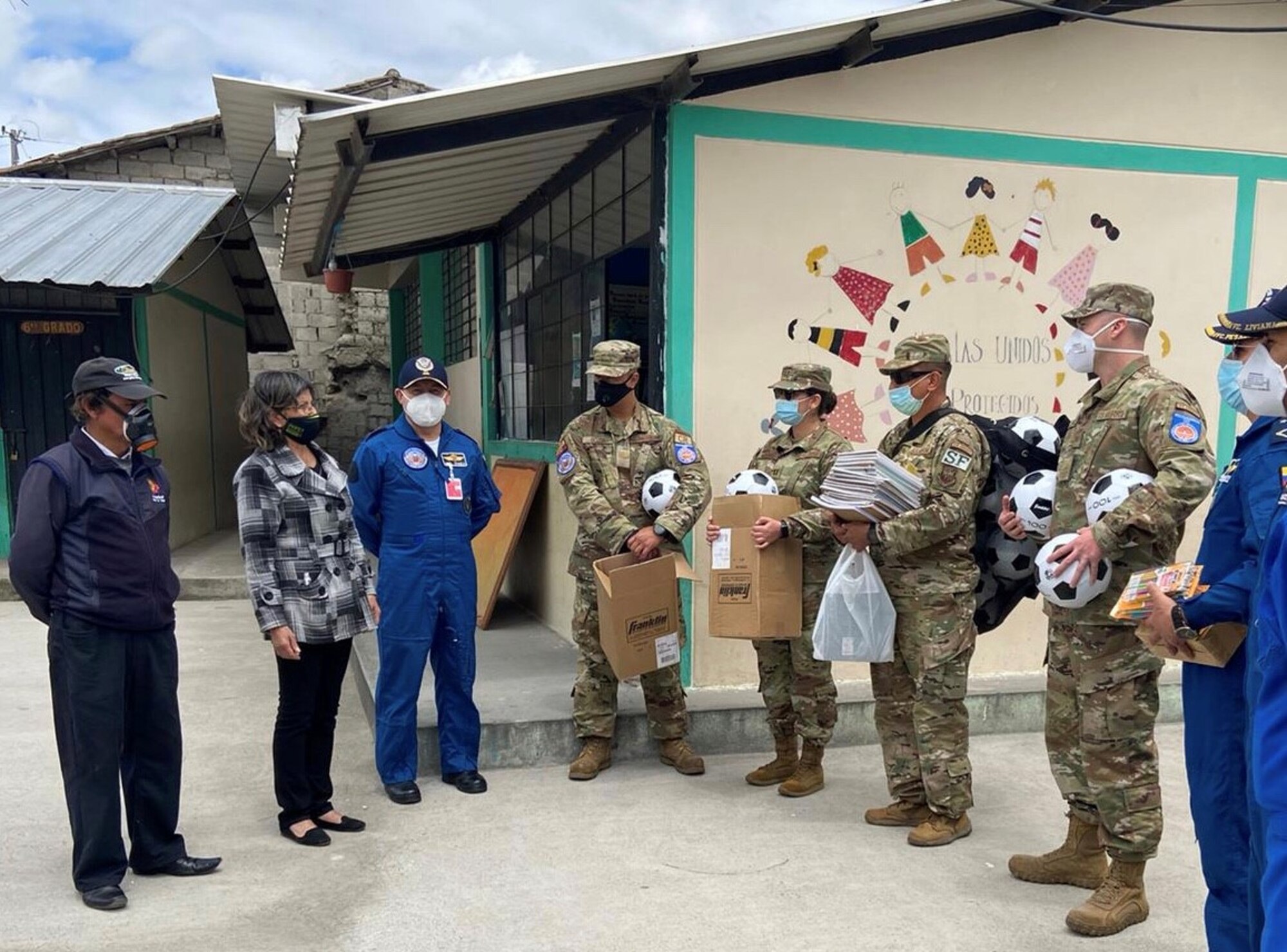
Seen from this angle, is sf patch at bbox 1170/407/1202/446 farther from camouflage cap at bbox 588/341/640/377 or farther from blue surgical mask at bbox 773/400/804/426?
camouflage cap at bbox 588/341/640/377

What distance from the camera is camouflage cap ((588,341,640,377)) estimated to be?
4.03m

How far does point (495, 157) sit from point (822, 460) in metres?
2.83

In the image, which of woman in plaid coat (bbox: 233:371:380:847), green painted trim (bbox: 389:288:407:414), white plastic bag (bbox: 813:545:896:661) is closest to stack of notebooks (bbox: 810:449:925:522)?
white plastic bag (bbox: 813:545:896:661)

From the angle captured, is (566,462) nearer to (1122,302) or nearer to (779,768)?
(779,768)

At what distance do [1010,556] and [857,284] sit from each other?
1.88 meters

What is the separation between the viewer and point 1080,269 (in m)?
5.09

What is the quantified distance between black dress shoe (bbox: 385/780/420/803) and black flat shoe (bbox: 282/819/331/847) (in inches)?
15.6

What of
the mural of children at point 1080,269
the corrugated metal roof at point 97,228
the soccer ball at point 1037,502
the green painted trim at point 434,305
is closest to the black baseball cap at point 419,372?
the soccer ball at point 1037,502

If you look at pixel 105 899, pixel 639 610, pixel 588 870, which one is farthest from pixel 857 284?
pixel 105 899

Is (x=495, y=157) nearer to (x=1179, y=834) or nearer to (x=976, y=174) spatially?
(x=976, y=174)

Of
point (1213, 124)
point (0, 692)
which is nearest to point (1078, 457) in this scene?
point (1213, 124)

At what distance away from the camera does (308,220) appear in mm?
5602

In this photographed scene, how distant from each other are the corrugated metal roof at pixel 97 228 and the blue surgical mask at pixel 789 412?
5.35m

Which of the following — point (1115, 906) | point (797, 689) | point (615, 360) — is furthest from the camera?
point (615, 360)
